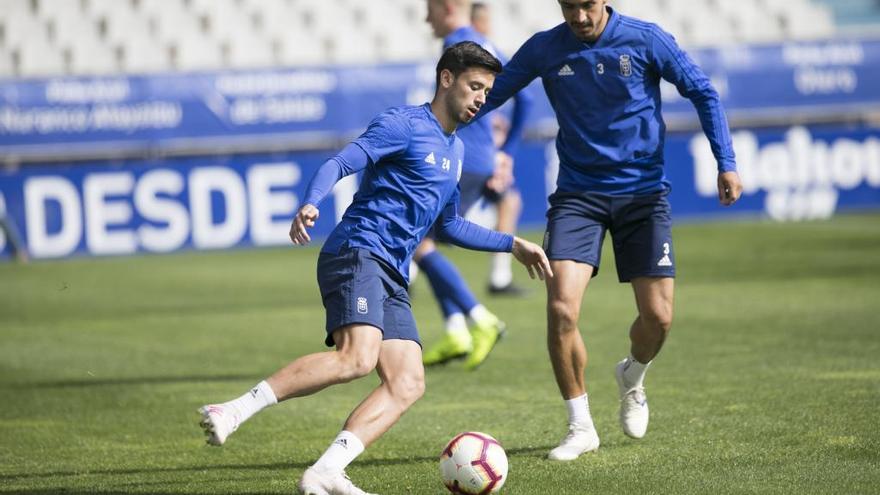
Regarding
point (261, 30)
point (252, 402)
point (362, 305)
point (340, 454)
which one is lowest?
point (340, 454)

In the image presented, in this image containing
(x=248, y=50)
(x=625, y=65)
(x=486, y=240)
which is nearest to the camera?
(x=486, y=240)

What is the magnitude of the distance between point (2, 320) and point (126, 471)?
7542 millimetres

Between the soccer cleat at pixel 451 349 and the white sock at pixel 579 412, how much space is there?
10.2 ft

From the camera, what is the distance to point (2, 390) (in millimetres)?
9539

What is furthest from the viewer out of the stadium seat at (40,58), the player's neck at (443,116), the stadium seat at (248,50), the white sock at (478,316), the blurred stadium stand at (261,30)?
Result: the stadium seat at (248,50)

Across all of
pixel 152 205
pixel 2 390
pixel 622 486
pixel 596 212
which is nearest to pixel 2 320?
pixel 2 390

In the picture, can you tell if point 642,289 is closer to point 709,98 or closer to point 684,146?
point 709,98

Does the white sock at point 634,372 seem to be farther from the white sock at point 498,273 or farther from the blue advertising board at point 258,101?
the blue advertising board at point 258,101

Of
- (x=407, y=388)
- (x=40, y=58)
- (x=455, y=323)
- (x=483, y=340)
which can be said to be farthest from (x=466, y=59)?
(x=40, y=58)

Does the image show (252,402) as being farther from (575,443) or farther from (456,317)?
(456,317)

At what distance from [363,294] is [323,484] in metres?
0.78

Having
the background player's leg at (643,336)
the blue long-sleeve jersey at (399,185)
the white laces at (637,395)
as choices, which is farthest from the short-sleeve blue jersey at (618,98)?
the blue long-sleeve jersey at (399,185)

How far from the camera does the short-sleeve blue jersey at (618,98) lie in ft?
22.7

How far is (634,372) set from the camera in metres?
7.12
